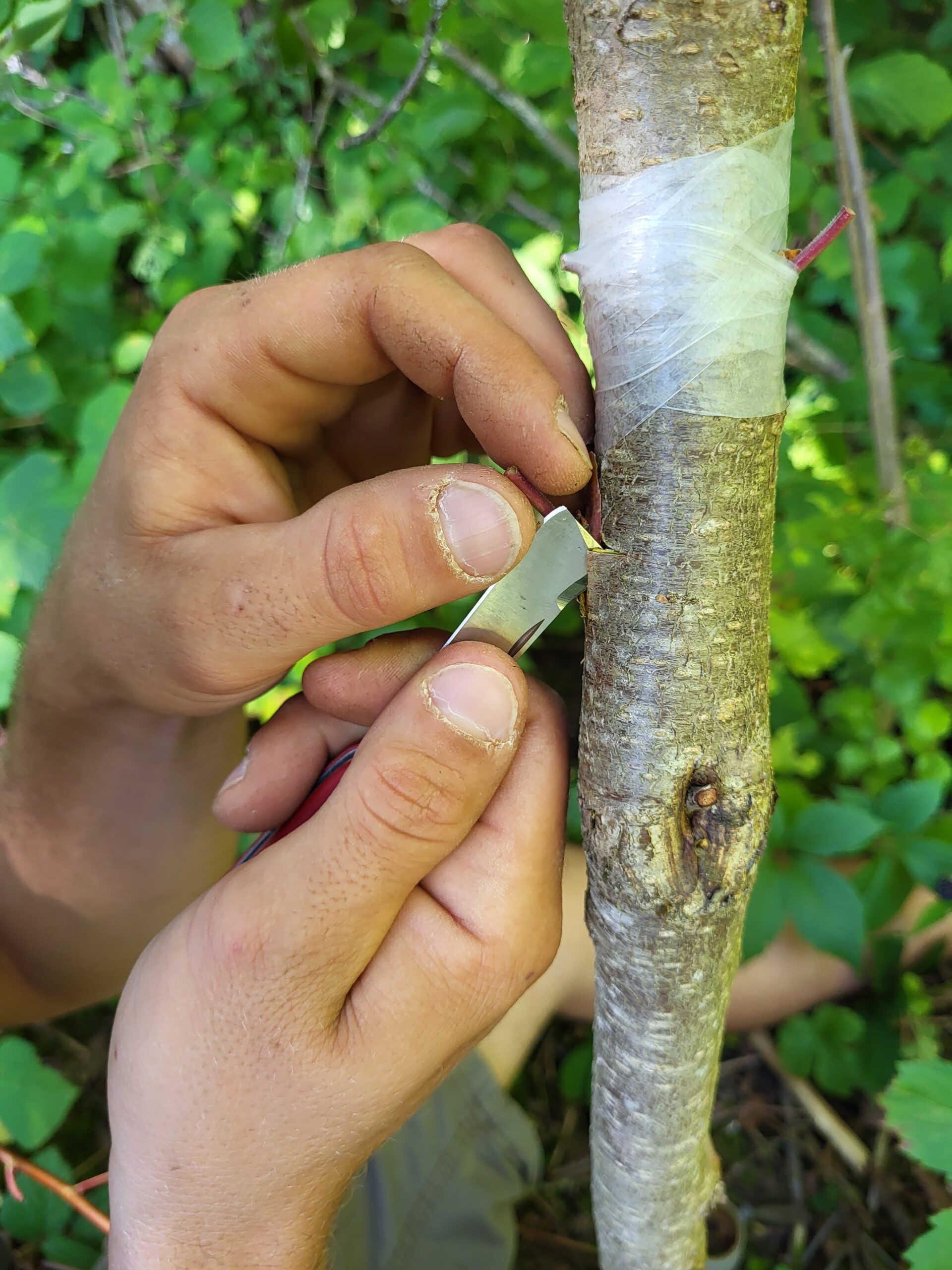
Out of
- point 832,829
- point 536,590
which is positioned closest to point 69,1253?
point 536,590

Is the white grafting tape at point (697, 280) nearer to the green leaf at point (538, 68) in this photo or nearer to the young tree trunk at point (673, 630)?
the young tree trunk at point (673, 630)

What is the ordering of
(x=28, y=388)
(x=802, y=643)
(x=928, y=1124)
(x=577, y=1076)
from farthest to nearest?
(x=577, y=1076), (x=802, y=643), (x=28, y=388), (x=928, y=1124)

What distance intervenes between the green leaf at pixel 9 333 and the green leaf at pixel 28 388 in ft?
0.39

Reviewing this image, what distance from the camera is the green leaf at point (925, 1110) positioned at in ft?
3.00

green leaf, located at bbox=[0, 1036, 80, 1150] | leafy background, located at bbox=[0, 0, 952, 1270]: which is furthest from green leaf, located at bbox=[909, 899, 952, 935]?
green leaf, located at bbox=[0, 1036, 80, 1150]

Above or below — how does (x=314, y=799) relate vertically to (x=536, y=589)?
below

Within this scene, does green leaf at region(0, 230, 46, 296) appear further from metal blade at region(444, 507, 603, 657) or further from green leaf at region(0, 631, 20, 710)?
metal blade at region(444, 507, 603, 657)

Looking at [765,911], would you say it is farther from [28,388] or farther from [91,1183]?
[28,388]

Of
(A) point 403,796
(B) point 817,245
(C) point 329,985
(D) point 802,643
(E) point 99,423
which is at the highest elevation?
(B) point 817,245

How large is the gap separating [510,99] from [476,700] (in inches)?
57.6

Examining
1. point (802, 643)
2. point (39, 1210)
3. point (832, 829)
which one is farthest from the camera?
point (802, 643)

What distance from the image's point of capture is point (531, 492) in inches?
34.3

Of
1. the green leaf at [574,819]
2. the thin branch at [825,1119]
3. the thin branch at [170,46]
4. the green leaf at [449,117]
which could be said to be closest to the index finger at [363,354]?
the green leaf at [574,819]

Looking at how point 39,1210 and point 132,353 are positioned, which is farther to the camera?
point 132,353
